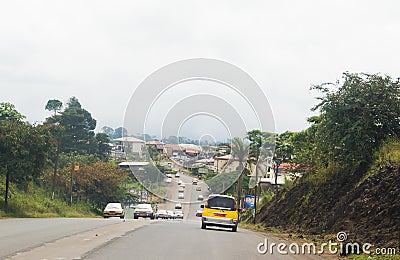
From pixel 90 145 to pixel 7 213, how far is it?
4852 cm

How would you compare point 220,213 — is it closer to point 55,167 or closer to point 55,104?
point 55,167

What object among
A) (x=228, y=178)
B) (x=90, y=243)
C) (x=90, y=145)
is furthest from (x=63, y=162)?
(x=90, y=243)

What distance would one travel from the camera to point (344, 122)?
2588cm

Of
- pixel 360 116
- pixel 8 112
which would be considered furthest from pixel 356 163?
pixel 8 112

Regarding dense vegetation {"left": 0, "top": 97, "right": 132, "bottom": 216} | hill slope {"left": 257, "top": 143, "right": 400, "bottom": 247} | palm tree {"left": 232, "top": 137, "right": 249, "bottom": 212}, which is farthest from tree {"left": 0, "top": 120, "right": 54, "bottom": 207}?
palm tree {"left": 232, "top": 137, "right": 249, "bottom": 212}

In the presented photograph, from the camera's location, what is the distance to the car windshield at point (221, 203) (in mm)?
27203

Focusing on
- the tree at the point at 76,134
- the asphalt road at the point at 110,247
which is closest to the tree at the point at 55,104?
the tree at the point at 76,134

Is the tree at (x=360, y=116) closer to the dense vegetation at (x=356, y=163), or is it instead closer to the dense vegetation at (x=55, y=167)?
the dense vegetation at (x=356, y=163)

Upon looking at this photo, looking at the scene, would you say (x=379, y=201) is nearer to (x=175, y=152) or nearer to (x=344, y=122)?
(x=344, y=122)

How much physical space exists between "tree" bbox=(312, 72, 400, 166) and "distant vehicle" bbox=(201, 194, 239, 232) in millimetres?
5540

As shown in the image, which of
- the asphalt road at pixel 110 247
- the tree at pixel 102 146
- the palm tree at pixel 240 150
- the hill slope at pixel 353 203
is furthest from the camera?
the tree at pixel 102 146

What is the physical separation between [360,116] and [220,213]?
7.98 m

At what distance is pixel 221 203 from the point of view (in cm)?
2728

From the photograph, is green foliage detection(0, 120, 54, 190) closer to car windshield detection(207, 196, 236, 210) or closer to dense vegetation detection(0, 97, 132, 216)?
A: dense vegetation detection(0, 97, 132, 216)
